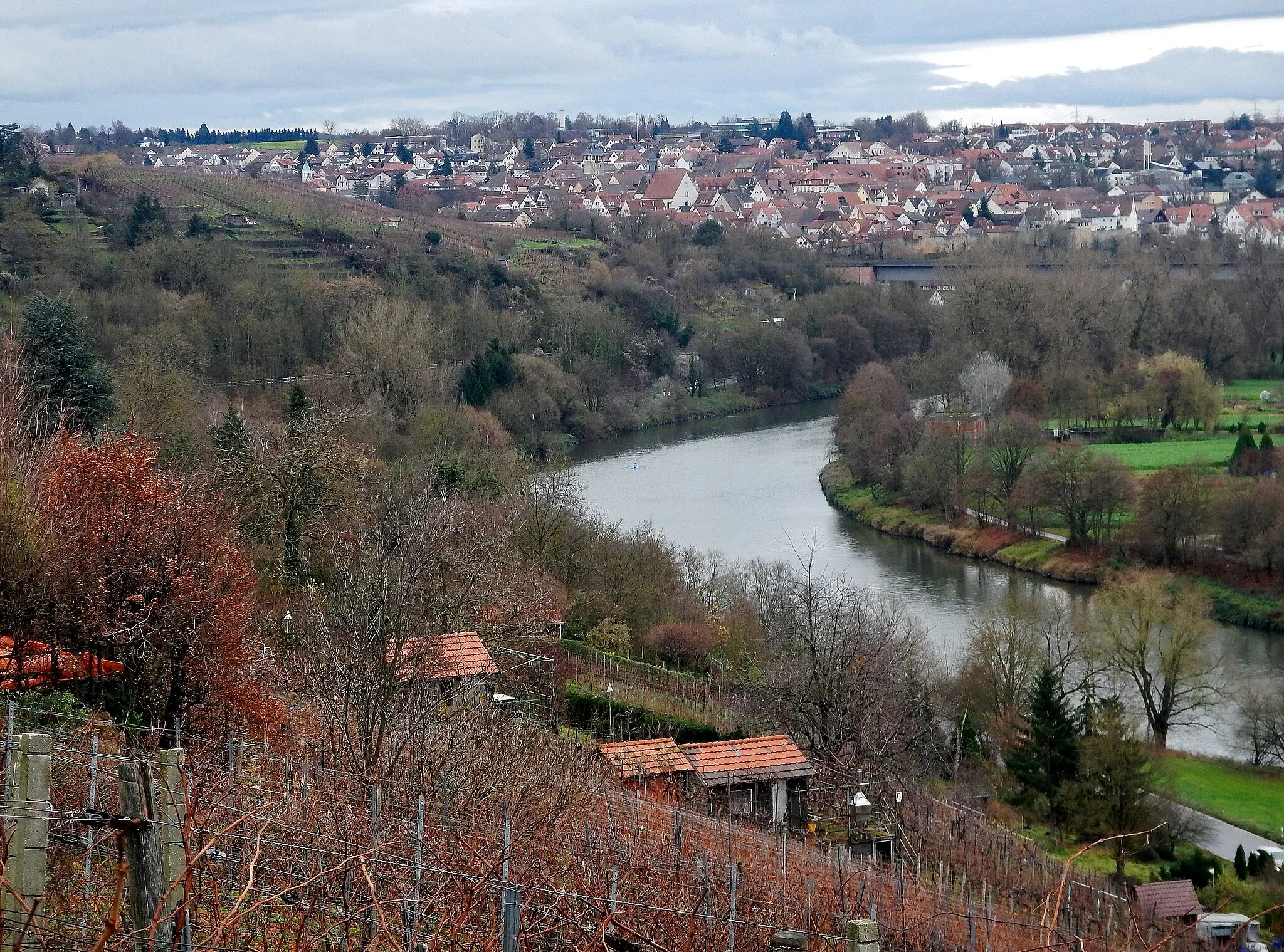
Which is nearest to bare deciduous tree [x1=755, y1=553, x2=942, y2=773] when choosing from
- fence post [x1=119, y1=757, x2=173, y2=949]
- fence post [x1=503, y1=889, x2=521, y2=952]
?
fence post [x1=503, y1=889, x2=521, y2=952]

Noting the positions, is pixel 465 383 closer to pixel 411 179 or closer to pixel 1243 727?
pixel 1243 727

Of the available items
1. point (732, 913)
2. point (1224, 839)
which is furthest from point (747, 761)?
point (732, 913)

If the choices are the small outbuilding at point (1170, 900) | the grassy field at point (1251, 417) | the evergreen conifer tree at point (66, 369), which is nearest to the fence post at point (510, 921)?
the small outbuilding at point (1170, 900)

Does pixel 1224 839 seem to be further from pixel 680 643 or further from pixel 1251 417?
pixel 1251 417

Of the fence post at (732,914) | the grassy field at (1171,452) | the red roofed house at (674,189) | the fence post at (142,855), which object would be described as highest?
the red roofed house at (674,189)

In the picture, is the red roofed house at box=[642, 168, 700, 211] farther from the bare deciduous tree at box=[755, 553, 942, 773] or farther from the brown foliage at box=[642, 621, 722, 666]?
the bare deciduous tree at box=[755, 553, 942, 773]

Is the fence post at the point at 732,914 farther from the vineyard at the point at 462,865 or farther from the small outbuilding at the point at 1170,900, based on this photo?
the small outbuilding at the point at 1170,900
